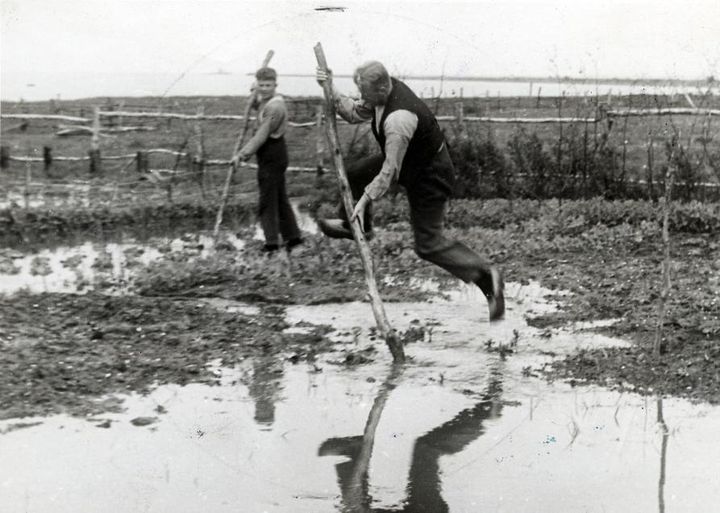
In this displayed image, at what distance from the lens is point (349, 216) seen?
625 cm

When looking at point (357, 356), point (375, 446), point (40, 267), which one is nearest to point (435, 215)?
point (357, 356)

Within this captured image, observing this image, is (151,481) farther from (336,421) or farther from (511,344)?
(511,344)

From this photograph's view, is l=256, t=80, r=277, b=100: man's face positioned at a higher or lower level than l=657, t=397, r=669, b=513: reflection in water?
higher

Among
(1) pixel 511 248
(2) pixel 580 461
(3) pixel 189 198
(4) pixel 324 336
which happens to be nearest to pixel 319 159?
(3) pixel 189 198

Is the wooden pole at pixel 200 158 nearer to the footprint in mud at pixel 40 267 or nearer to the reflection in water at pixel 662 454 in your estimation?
the footprint in mud at pixel 40 267

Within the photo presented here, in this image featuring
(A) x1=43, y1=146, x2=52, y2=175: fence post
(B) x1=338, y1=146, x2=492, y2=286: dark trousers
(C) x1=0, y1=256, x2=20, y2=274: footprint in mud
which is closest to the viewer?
(B) x1=338, y1=146, x2=492, y2=286: dark trousers

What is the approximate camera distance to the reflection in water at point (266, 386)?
5.39 meters

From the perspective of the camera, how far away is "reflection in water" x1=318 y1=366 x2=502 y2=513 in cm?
419

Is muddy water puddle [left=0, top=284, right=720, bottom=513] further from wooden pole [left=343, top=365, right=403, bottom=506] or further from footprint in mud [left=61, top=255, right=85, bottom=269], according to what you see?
footprint in mud [left=61, top=255, right=85, bottom=269]

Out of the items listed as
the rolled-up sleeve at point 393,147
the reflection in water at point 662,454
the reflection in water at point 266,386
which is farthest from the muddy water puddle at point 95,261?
the reflection in water at point 662,454

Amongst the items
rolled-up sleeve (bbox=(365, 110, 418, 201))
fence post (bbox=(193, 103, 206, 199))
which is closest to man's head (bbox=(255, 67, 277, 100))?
rolled-up sleeve (bbox=(365, 110, 418, 201))

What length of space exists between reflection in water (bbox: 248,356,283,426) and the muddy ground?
6.6 inches

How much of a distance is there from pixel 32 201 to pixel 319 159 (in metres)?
4.74

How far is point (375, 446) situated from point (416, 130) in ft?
7.83
